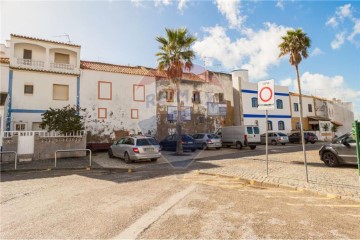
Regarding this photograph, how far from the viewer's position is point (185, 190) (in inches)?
270

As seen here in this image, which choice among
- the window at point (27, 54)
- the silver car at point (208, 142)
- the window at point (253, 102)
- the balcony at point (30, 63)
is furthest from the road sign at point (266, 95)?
the window at point (253, 102)

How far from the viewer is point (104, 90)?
22.5m

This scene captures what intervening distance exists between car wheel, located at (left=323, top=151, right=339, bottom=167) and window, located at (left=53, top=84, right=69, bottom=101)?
66.6 feet

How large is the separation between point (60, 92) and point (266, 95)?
18719mm

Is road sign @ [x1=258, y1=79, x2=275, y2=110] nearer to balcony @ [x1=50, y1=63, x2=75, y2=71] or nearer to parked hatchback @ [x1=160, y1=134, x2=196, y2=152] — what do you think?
parked hatchback @ [x1=160, y1=134, x2=196, y2=152]

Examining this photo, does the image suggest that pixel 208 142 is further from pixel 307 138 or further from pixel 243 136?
pixel 307 138

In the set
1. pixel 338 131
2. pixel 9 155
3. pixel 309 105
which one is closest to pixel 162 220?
pixel 9 155

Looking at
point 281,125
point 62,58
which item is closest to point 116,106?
point 62,58

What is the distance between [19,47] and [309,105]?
41.2 meters

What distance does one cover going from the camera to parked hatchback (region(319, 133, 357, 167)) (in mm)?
9875

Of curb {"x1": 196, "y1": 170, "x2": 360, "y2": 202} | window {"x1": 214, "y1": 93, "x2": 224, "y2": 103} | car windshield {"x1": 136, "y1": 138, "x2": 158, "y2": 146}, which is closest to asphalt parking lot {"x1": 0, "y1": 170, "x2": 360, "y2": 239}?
curb {"x1": 196, "y1": 170, "x2": 360, "y2": 202}

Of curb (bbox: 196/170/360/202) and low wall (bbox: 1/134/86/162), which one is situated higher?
low wall (bbox: 1/134/86/162)

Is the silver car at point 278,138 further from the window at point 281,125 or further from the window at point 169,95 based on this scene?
the window at point 169,95

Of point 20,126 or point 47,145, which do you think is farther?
point 20,126
